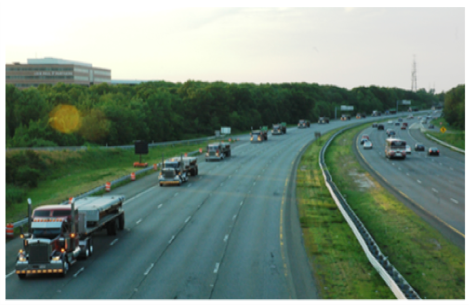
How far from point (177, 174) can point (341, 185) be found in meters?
17.2

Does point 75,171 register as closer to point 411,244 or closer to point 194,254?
point 194,254

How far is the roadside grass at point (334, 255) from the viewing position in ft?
68.3

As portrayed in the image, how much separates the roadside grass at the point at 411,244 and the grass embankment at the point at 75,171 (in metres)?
26.1

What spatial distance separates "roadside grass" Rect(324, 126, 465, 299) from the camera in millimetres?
22109

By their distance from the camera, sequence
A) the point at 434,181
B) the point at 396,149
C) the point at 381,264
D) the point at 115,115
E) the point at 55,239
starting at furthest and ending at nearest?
the point at 115,115 → the point at 396,149 → the point at 434,181 → the point at 381,264 → the point at 55,239

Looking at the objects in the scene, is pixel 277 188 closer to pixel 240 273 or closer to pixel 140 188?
pixel 140 188

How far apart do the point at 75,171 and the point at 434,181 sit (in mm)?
46765

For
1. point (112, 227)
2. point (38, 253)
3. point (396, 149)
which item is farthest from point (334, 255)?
point (396, 149)

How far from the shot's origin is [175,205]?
138 feet

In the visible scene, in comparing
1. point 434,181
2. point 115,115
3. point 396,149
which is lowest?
point 434,181

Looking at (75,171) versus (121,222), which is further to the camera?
(75,171)

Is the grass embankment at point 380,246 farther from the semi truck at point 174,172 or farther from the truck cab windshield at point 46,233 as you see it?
the semi truck at point 174,172

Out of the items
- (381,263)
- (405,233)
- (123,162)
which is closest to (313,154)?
(123,162)

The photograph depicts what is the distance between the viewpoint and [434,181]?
179ft
